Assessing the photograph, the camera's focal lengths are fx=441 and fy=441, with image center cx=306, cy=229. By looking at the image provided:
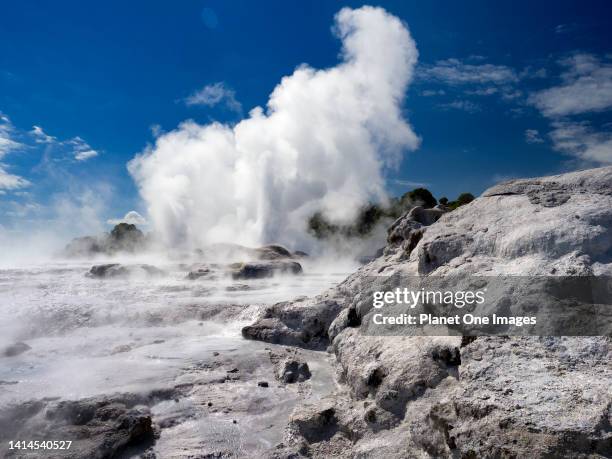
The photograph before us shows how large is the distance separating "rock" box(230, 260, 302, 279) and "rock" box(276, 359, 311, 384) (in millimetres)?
14907

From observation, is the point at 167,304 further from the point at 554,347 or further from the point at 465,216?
the point at 554,347

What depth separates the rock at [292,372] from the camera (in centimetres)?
739

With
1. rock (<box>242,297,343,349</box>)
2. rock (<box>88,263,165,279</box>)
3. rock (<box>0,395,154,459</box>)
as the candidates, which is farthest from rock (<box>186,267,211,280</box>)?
rock (<box>0,395,154,459</box>)

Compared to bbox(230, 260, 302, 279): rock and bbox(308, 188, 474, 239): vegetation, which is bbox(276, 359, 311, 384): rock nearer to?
bbox(230, 260, 302, 279): rock

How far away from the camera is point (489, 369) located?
4.09 meters

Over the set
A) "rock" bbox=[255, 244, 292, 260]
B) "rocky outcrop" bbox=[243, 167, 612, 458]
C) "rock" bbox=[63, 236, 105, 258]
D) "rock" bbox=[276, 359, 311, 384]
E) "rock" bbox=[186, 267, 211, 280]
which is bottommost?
"rock" bbox=[276, 359, 311, 384]

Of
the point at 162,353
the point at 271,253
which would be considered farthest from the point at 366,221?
the point at 162,353

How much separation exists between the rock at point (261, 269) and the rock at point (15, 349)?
12837mm

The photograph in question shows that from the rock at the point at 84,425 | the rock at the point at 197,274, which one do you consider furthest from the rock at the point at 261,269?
the rock at the point at 84,425

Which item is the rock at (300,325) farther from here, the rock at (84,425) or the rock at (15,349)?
the rock at (15,349)

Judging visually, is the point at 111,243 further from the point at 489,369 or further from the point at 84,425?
Answer: the point at 489,369

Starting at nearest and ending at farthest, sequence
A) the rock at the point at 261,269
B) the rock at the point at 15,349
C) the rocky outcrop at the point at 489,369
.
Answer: the rocky outcrop at the point at 489,369 → the rock at the point at 15,349 → the rock at the point at 261,269

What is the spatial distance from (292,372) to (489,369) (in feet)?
13.4

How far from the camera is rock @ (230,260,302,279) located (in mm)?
22922
